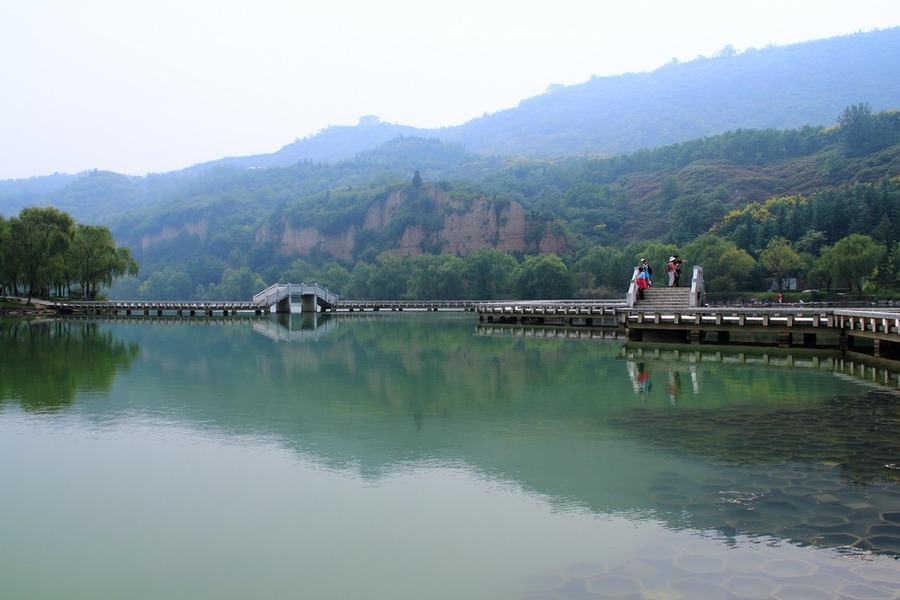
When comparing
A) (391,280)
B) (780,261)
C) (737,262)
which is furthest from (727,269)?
(391,280)

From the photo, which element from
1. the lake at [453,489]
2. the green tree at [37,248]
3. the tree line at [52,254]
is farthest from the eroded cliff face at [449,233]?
the lake at [453,489]

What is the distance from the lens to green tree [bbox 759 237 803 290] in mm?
85062

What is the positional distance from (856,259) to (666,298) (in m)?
42.0

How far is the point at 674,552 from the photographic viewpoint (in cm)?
851

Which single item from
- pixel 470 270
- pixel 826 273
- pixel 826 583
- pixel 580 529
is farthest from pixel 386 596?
pixel 470 270

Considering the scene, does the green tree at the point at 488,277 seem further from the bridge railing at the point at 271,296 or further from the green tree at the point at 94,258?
the green tree at the point at 94,258

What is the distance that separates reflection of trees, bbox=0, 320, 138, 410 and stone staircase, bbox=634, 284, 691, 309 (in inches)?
1033

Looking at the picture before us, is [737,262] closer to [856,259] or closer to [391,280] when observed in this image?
[856,259]

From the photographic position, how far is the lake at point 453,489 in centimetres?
809

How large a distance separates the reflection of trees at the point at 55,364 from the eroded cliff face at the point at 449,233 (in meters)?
113

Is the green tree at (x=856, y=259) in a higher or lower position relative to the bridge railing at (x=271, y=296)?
higher

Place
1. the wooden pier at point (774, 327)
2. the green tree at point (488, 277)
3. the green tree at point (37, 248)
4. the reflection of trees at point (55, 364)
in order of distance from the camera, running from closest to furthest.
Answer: the reflection of trees at point (55, 364), the wooden pier at point (774, 327), the green tree at point (37, 248), the green tree at point (488, 277)

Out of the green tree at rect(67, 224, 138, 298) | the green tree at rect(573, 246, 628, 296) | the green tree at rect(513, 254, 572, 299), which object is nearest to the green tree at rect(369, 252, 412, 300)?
the green tree at rect(513, 254, 572, 299)

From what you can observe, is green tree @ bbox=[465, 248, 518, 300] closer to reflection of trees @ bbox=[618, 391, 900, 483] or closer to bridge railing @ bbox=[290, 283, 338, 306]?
bridge railing @ bbox=[290, 283, 338, 306]
